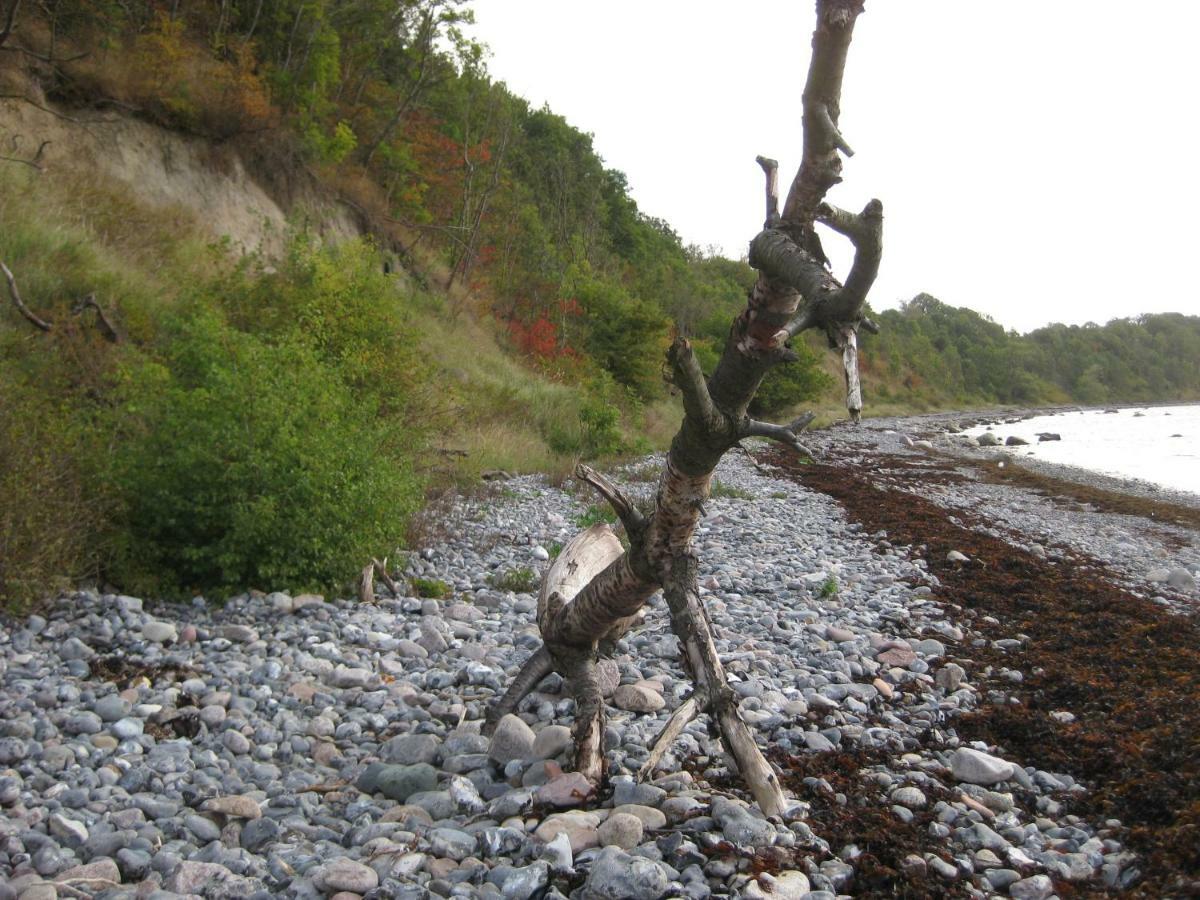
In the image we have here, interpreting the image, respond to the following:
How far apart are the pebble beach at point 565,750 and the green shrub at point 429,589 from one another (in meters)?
0.03

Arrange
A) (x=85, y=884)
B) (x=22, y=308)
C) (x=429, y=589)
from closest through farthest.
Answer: (x=85, y=884)
(x=429, y=589)
(x=22, y=308)

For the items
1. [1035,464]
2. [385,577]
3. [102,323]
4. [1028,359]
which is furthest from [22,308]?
[1028,359]

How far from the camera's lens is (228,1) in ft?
67.5

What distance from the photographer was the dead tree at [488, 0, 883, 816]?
271cm

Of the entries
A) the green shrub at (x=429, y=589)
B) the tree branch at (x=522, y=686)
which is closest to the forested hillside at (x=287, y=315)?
the green shrub at (x=429, y=589)

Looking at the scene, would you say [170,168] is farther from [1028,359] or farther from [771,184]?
[1028,359]

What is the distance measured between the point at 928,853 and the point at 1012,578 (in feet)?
22.3

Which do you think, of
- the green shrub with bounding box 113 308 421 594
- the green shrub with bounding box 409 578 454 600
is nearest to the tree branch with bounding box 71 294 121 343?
the green shrub with bounding box 113 308 421 594

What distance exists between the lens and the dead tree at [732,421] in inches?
107

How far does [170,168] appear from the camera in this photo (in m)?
17.6

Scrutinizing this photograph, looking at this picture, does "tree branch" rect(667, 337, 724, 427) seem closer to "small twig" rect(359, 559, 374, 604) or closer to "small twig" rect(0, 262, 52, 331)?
"small twig" rect(359, 559, 374, 604)

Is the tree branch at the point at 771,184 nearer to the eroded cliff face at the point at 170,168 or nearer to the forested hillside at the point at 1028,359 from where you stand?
the eroded cliff face at the point at 170,168

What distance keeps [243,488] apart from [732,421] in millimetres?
4625

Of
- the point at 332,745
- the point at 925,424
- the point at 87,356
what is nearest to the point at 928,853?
the point at 332,745
